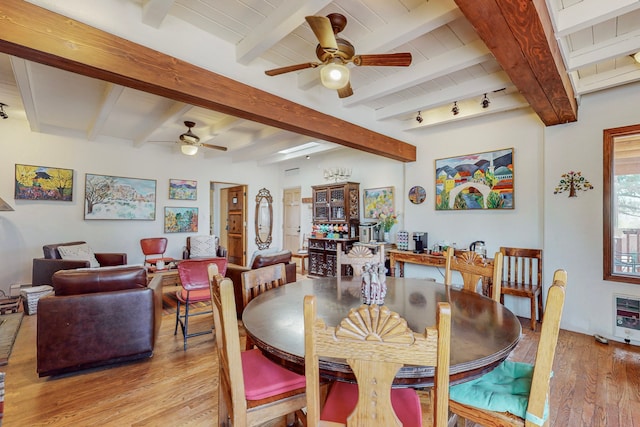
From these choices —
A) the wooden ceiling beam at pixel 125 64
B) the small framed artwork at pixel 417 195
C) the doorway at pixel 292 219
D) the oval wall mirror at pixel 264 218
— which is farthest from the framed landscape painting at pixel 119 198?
the small framed artwork at pixel 417 195

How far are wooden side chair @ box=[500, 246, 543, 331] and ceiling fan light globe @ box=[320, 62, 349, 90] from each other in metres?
2.81

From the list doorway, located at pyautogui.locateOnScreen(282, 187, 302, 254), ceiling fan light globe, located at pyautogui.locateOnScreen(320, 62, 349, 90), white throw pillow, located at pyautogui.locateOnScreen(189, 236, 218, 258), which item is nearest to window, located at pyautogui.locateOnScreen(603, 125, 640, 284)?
ceiling fan light globe, located at pyautogui.locateOnScreen(320, 62, 349, 90)

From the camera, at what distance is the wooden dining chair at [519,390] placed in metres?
1.03

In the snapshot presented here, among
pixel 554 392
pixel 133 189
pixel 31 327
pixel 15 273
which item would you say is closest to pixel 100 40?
pixel 31 327

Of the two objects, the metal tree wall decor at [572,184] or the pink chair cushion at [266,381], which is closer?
the pink chair cushion at [266,381]

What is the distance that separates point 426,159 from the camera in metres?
4.72

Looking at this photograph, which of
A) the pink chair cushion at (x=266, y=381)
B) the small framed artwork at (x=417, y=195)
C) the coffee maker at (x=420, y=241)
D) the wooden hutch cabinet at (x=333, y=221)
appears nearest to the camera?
the pink chair cushion at (x=266, y=381)

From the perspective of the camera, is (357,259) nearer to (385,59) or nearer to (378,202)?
(385,59)

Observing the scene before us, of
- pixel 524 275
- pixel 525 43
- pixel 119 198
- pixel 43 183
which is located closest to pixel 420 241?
pixel 524 275

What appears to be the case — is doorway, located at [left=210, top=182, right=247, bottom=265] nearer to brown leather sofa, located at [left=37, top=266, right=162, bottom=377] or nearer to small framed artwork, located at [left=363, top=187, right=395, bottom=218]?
small framed artwork, located at [left=363, top=187, right=395, bottom=218]

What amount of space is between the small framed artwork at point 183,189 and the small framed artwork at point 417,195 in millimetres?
4596

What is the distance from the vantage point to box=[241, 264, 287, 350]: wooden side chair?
6.46ft

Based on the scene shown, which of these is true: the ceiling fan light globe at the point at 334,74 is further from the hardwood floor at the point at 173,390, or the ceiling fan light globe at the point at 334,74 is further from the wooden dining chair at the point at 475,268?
the hardwood floor at the point at 173,390

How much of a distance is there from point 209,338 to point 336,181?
3.95 m
